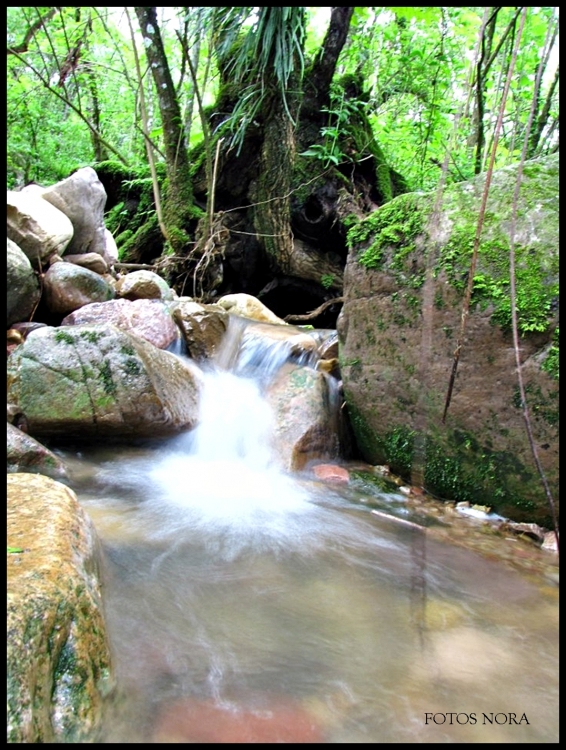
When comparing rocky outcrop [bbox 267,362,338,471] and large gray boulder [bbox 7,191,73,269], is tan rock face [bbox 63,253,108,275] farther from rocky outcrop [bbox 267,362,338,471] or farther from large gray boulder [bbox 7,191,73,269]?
rocky outcrop [bbox 267,362,338,471]

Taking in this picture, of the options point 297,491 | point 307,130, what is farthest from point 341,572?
point 307,130

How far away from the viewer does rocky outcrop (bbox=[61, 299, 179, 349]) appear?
509 centimetres

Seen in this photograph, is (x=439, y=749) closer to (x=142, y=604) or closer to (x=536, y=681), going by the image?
(x=536, y=681)

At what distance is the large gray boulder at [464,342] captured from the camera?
10.7 ft

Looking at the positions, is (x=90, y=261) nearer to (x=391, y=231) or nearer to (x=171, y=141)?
(x=171, y=141)

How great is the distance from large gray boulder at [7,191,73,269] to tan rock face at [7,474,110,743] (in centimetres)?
400

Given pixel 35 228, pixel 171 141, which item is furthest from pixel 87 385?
pixel 171 141

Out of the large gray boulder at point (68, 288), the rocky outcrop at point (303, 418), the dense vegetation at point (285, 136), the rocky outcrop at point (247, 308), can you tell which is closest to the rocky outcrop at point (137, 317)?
the large gray boulder at point (68, 288)

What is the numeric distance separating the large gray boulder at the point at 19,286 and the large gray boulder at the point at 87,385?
0.79 meters

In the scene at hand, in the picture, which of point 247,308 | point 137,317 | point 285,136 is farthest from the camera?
point 285,136

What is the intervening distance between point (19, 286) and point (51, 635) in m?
3.93

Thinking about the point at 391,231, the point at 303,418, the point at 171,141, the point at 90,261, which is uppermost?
the point at 171,141

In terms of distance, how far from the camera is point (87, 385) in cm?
386

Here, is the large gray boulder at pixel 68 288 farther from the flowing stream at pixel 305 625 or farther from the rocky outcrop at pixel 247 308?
the flowing stream at pixel 305 625
